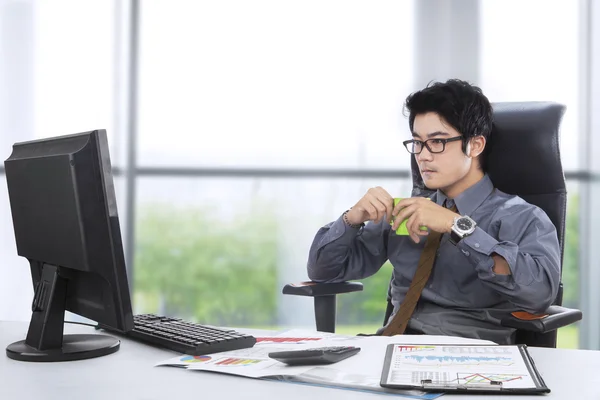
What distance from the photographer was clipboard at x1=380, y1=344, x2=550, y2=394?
91 cm

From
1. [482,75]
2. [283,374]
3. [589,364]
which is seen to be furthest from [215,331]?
[482,75]

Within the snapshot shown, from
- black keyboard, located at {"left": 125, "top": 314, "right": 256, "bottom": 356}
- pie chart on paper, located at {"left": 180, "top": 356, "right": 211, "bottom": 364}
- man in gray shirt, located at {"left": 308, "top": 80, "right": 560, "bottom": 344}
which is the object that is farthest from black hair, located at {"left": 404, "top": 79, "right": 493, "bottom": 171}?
pie chart on paper, located at {"left": 180, "top": 356, "right": 211, "bottom": 364}

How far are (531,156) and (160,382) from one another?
1.29m

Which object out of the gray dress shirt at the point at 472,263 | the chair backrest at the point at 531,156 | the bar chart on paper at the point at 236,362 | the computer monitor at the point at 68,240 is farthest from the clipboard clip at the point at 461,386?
the chair backrest at the point at 531,156

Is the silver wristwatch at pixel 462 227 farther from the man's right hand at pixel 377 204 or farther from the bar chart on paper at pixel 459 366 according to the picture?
the bar chart on paper at pixel 459 366

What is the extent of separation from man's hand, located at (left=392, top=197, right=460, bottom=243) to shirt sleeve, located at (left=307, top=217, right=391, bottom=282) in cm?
30

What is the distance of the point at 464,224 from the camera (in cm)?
163

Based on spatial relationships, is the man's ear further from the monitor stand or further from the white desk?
the monitor stand

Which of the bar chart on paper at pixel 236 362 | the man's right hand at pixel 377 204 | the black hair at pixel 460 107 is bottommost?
the bar chart on paper at pixel 236 362

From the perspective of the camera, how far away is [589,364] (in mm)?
1089

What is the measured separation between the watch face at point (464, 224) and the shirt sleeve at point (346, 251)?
382 mm

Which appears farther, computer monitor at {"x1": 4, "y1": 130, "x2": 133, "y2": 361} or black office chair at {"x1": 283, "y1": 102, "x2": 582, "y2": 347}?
black office chair at {"x1": 283, "y1": 102, "x2": 582, "y2": 347}

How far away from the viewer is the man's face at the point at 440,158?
1.82 m

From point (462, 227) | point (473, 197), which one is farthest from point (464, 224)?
point (473, 197)
